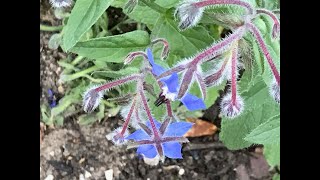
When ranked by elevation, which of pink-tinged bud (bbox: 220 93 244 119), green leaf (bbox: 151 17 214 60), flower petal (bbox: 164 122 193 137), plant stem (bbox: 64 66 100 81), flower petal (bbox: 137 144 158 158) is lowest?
flower petal (bbox: 137 144 158 158)

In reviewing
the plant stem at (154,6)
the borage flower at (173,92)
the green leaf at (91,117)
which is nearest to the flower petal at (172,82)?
the borage flower at (173,92)

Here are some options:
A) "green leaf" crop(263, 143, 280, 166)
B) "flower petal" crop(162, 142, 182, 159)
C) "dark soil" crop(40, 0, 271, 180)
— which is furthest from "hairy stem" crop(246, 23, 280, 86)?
"dark soil" crop(40, 0, 271, 180)

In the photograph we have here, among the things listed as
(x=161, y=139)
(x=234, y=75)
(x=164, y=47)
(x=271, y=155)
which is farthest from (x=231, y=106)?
(x=271, y=155)

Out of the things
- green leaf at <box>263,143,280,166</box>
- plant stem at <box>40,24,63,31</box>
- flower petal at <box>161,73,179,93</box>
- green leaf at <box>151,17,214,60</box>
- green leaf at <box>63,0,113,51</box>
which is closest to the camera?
flower petal at <box>161,73,179,93</box>

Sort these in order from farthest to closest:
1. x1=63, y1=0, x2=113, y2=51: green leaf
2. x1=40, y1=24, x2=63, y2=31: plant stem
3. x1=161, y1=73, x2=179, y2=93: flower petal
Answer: x1=40, y1=24, x2=63, y2=31: plant stem, x1=63, y1=0, x2=113, y2=51: green leaf, x1=161, y1=73, x2=179, y2=93: flower petal

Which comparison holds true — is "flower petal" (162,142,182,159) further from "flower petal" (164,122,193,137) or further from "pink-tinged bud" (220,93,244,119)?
"pink-tinged bud" (220,93,244,119)

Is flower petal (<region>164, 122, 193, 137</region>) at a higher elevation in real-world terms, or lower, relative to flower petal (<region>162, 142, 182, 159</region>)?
higher

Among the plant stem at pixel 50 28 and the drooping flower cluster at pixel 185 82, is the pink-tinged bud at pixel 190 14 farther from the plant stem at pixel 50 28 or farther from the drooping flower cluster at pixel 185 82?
the plant stem at pixel 50 28
